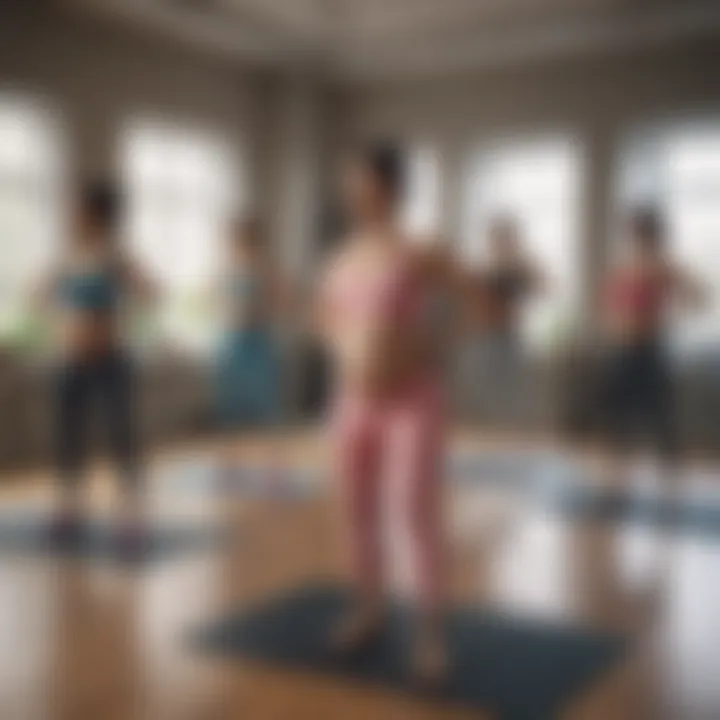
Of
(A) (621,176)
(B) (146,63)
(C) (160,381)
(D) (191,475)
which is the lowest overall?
(D) (191,475)

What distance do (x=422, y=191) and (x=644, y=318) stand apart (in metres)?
0.37

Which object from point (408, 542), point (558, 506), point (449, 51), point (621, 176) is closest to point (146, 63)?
point (449, 51)

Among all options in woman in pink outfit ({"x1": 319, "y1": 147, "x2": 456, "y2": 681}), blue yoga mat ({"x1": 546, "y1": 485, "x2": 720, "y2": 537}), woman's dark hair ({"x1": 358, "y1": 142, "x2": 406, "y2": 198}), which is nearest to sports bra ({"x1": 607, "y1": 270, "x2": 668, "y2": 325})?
woman in pink outfit ({"x1": 319, "y1": 147, "x2": 456, "y2": 681})

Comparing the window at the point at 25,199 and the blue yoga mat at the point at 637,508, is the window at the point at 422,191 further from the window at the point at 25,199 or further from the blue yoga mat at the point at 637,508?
the blue yoga mat at the point at 637,508

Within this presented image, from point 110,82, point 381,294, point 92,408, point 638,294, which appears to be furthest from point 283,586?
point 110,82

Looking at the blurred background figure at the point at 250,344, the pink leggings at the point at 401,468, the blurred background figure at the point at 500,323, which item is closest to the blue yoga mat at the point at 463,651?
the pink leggings at the point at 401,468

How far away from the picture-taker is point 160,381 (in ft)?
5.73

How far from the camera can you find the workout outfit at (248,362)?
6.31 ft

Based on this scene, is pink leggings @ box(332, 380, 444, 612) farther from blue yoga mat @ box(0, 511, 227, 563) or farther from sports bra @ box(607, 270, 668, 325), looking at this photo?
blue yoga mat @ box(0, 511, 227, 563)

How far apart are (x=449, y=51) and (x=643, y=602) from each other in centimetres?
138

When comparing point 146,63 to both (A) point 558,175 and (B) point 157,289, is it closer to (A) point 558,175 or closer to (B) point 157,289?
(B) point 157,289

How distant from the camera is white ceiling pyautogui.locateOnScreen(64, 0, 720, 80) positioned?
4.66 ft

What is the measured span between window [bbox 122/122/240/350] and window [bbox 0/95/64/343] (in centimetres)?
10

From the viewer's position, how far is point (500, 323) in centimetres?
149
